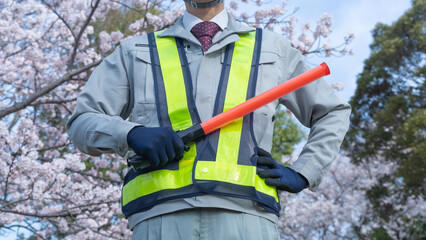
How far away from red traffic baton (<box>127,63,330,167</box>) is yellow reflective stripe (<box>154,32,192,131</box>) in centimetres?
8

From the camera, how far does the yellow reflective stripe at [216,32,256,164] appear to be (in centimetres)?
182

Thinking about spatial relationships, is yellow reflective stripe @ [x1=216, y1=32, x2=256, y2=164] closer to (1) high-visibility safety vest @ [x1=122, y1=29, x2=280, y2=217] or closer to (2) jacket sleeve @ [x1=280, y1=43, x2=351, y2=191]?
(1) high-visibility safety vest @ [x1=122, y1=29, x2=280, y2=217]

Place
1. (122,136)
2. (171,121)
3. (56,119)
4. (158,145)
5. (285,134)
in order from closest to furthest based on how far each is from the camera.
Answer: (158,145), (122,136), (171,121), (56,119), (285,134)

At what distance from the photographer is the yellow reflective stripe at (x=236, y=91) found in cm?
182

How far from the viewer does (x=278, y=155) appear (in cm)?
1738

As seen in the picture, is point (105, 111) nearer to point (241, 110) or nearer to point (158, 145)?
point (158, 145)

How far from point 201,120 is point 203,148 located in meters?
0.13

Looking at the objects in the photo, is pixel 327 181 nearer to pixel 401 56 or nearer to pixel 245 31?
pixel 401 56

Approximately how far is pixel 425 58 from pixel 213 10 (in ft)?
38.9

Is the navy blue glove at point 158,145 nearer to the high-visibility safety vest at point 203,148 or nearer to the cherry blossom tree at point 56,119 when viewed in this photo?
the high-visibility safety vest at point 203,148

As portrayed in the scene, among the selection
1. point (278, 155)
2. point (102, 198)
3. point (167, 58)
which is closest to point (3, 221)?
point (102, 198)

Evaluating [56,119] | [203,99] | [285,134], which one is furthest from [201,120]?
[285,134]

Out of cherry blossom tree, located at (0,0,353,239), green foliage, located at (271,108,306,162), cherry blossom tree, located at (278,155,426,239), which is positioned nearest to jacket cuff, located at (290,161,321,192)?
cherry blossom tree, located at (0,0,353,239)

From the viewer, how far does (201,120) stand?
6.17ft
